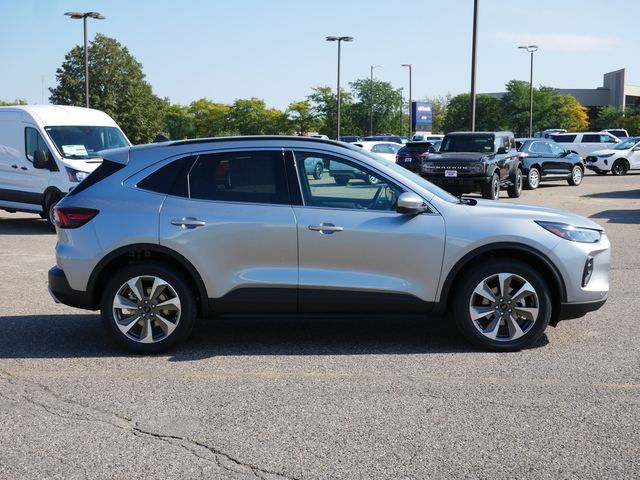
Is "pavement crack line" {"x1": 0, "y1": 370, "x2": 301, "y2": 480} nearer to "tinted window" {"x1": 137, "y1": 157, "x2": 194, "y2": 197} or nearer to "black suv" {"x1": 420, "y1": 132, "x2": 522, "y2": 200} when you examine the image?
"tinted window" {"x1": 137, "y1": 157, "x2": 194, "y2": 197}

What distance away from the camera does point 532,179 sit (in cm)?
2627

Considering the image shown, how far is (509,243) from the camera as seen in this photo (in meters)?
5.81

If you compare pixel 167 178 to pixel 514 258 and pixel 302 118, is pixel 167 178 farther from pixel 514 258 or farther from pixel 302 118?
pixel 302 118

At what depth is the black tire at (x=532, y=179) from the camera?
26.2 meters

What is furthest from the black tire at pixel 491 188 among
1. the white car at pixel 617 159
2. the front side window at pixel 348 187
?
the white car at pixel 617 159

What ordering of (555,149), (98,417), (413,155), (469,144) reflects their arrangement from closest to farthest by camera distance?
(98,417) → (469,144) → (555,149) → (413,155)

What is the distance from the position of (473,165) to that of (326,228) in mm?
14916

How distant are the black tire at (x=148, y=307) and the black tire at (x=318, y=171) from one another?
1272mm

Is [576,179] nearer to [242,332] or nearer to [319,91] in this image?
[242,332]

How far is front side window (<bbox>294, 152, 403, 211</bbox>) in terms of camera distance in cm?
586

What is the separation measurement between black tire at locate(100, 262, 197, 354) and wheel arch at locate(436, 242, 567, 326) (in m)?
1.93

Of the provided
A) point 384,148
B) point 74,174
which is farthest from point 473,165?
point 384,148

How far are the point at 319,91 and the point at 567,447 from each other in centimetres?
8172

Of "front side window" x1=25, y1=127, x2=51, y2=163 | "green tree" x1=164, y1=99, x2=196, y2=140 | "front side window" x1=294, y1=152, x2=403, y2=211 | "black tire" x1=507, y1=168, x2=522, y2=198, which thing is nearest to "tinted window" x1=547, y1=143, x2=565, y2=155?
"black tire" x1=507, y1=168, x2=522, y2=198
